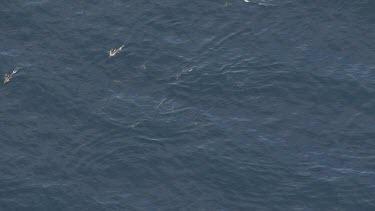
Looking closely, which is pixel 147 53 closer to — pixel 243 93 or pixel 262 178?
pixel 243 93

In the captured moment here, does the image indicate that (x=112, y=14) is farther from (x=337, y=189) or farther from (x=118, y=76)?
(x=337, y=189)

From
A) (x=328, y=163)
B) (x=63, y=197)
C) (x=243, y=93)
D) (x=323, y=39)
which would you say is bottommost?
(x=63, y=197)

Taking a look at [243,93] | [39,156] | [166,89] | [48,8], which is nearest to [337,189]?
[243,93]

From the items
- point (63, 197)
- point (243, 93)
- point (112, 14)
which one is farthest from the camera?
point (112, 14)

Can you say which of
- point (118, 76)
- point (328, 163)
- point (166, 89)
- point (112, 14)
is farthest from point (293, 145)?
point (112, 14)

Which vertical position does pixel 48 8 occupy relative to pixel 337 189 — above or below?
above

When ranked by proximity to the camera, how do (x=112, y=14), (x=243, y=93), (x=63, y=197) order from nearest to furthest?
(x=63, y=197) < (x=243, y=93) < (x=112, y=14)

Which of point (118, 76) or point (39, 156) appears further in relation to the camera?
point (118, 76)
